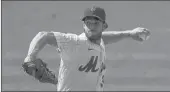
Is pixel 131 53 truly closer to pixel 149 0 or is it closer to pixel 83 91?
pixel 149 0

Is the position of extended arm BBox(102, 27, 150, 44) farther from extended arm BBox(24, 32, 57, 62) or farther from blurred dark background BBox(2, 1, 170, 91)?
blurred dark background BBox(2, 1, 170, 91)

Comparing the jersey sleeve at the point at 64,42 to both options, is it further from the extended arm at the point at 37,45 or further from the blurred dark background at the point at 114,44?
the blurred dark background at the point at 114,44

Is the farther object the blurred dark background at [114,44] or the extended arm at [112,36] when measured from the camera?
the blurred dark background at [114,44]

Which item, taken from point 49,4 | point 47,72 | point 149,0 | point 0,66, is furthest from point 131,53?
point 47,72

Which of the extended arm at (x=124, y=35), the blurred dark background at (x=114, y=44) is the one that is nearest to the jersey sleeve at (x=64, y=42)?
the extended arm at (x=124, y=35)

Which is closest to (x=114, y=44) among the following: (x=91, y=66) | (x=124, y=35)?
(x=124, y=35)

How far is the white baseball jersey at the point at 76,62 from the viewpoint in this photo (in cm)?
191

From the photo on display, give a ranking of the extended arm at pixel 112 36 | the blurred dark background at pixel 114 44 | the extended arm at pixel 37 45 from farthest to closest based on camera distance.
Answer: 1. the blurred dark background at pixel 114 44
2. the extended arm at pixel 112 36
3. the extended arm at pixel 37 45

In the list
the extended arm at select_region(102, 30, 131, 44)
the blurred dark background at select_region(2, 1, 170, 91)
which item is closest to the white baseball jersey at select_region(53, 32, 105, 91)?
the extended arm at select_region(102, 30, 131, 44)

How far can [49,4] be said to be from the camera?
166 inches

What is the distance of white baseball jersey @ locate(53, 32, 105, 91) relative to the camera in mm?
1914

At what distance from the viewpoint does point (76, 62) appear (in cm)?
192

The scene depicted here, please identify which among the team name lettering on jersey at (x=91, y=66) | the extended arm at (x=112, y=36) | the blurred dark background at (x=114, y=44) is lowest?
the blurred dark background at (x=114, y=44)

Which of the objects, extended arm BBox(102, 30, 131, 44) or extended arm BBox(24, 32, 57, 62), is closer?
extended arm BBox(24, 32, 57, 62)
